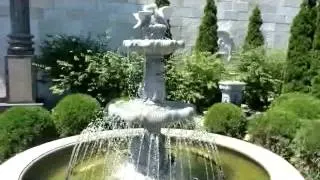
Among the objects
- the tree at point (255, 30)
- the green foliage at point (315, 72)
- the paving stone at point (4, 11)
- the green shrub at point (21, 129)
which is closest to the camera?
the green shrub at point (21, 129)

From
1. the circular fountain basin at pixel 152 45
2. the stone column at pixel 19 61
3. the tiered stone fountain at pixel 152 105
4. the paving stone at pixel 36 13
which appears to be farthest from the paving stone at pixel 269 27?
the circular fountain basin at pixel 152 45

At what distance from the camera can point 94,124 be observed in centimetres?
766

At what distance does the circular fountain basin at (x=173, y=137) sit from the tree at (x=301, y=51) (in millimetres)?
3825

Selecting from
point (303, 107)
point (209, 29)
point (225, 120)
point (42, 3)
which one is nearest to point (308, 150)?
point (303, 107)

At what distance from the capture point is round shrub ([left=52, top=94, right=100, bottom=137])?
7.44m

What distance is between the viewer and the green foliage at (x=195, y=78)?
1038 centimetres

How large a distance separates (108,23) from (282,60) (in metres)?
5.00

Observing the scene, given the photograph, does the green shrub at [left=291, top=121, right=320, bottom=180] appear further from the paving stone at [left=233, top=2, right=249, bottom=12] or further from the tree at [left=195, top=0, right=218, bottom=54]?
the paving stone at [left=233, top=2, right=249, bottom=12]

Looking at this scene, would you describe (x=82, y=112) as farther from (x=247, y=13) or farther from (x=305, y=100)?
(x=247, y=13)

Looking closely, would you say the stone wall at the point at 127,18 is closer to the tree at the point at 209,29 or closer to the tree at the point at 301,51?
the tree at the point at 209,29

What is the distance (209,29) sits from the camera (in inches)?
474

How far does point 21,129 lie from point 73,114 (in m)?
1.08

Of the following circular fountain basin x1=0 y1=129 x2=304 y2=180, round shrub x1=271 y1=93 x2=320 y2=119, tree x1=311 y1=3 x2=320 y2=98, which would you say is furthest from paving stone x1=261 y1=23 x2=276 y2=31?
circular fountain basin x1=0 y1=129 x2=304 y2=180

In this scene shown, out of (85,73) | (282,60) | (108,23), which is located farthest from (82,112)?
(282,60)
